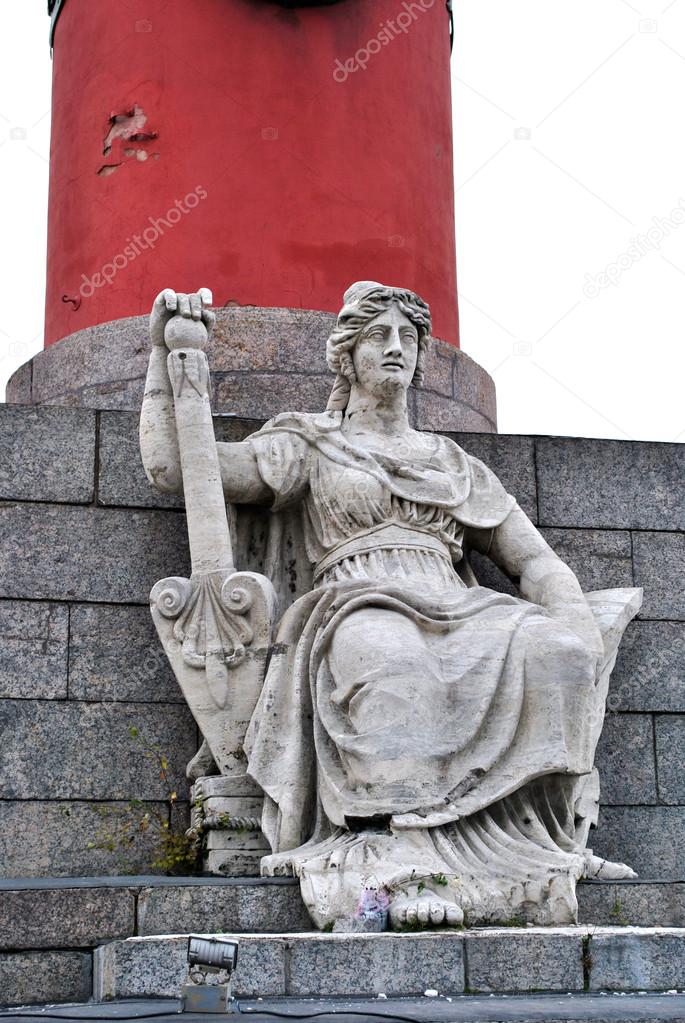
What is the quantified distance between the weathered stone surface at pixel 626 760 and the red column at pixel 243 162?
316cm

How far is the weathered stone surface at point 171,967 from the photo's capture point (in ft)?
21.8

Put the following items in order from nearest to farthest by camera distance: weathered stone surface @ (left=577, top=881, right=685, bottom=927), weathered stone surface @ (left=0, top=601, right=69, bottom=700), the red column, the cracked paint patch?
1. weathered stone surface @ (left=577, top=881, right=685, bottom=927)
2. weathered stone surface @ (left=0, top=601, right=69, bottom=700)
3. the red column
4. the cracked paint patch

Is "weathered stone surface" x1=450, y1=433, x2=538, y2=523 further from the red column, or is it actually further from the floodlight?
the floodlight

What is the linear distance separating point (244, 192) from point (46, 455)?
8.40 feet

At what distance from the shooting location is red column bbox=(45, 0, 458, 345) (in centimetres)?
1123

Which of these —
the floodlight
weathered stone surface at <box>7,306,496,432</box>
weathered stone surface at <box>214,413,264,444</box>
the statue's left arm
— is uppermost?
weathered stone surface at <box>7,306,496,432</box>


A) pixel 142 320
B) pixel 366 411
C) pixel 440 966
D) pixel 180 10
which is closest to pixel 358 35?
pixel 180 10

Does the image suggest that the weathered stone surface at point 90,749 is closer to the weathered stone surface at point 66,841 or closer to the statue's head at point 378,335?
the weathered stone surface at point 66,841

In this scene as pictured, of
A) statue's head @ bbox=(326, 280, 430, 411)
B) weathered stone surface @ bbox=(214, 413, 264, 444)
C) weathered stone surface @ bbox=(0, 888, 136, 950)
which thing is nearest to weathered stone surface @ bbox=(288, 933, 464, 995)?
weathered stone surface @ bbox=(0, 888, 136, 950)

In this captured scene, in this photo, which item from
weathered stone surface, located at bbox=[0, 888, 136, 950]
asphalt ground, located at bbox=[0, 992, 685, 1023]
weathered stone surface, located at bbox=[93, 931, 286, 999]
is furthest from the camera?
weathered stone surface, located at bbox=[0, 888, 136, 950]

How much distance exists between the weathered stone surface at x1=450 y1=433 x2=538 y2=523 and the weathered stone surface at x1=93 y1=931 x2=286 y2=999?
3.95 metres

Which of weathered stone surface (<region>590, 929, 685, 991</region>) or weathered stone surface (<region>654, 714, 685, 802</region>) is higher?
weathered stone surface (<region>654, 714, 685, 802</region>)

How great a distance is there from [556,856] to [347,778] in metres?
0.98

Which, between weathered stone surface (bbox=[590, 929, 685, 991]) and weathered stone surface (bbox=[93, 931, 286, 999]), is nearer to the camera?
weathered stone surface (bbox=[93, 931, 286, 999])
